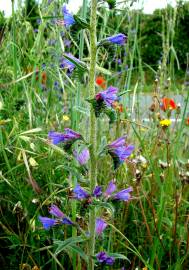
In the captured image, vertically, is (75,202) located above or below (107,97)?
below

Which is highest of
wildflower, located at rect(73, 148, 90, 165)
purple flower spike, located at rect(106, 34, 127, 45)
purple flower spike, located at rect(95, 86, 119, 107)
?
purple flower spike, located at rect(106, 34, 127, 45)

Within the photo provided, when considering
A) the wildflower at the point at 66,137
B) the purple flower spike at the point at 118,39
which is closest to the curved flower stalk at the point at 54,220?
the wildflower at the point at 66,137

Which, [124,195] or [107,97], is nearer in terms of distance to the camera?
[107,97]

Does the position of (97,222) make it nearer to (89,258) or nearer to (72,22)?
(89,258)

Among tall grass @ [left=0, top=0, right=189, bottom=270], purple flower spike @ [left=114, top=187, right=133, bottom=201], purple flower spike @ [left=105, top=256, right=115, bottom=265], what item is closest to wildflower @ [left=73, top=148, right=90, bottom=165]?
tall grass @ [left=0, top=0, right=189, bottom=270]

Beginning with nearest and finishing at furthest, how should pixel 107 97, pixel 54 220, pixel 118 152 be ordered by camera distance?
pixel 107 97 < pixel 118 152 < pixel 54 220

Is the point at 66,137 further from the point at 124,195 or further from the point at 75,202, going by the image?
the point at 75,202

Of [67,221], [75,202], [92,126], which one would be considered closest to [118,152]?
[92,126]

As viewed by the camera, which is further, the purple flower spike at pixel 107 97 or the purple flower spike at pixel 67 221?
the purple flower spike at pixel 67 221

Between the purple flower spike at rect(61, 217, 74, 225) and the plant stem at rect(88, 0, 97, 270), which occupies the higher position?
the plant stem at rect(88, 0, 97, 270)

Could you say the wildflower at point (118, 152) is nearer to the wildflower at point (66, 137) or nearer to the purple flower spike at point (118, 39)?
the wildflower at point (66, 137)

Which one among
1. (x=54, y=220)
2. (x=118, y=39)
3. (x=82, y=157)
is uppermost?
(x=118, y=39)

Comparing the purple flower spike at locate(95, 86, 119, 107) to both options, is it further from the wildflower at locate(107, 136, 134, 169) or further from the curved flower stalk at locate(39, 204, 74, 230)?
the curved flower stalk at locate(39, 204, 74, 230)

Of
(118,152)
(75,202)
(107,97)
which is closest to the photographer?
(107,97)
